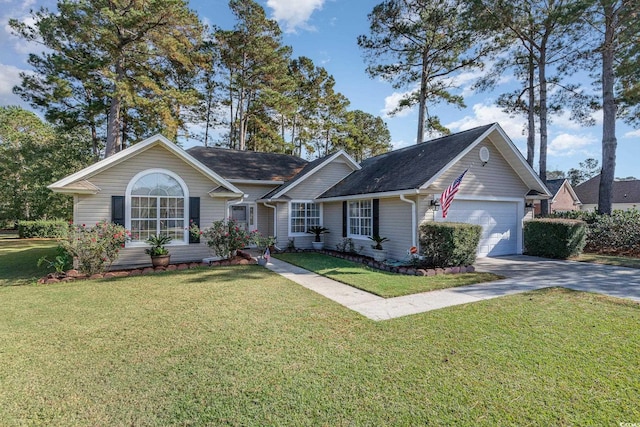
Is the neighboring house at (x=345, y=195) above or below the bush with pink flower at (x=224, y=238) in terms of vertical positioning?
above

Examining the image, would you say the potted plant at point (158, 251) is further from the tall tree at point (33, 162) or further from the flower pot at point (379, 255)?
the tall tree at point (33, 162)

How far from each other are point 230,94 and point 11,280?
21112 millimetres

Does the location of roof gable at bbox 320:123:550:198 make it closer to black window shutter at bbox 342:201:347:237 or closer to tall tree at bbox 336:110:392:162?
black window shutter at bbox 342:201:347:237

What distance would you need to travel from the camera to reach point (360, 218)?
40.6 ft

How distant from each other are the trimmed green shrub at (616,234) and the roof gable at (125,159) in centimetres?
1540

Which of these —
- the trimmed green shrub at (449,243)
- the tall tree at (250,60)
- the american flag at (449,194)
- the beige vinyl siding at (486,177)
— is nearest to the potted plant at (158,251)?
the trimmed green shrub at (449,243)

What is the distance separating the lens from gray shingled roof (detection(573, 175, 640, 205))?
119 feet

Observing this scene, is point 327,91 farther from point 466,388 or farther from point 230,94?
point 466,388

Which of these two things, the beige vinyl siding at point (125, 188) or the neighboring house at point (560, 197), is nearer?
the beige vinyl siding at point (125, 188)

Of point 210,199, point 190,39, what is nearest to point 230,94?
point 190,39

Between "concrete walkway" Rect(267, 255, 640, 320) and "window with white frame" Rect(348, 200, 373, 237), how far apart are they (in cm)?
354

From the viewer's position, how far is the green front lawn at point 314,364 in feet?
8.82

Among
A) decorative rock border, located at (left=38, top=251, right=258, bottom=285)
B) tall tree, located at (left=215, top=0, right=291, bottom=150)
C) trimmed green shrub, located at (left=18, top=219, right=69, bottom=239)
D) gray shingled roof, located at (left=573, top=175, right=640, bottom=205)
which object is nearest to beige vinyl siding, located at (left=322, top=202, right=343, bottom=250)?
decorative rock border, located at (left=38, top=251, right=258, bottom=285)

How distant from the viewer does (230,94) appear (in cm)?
2547
